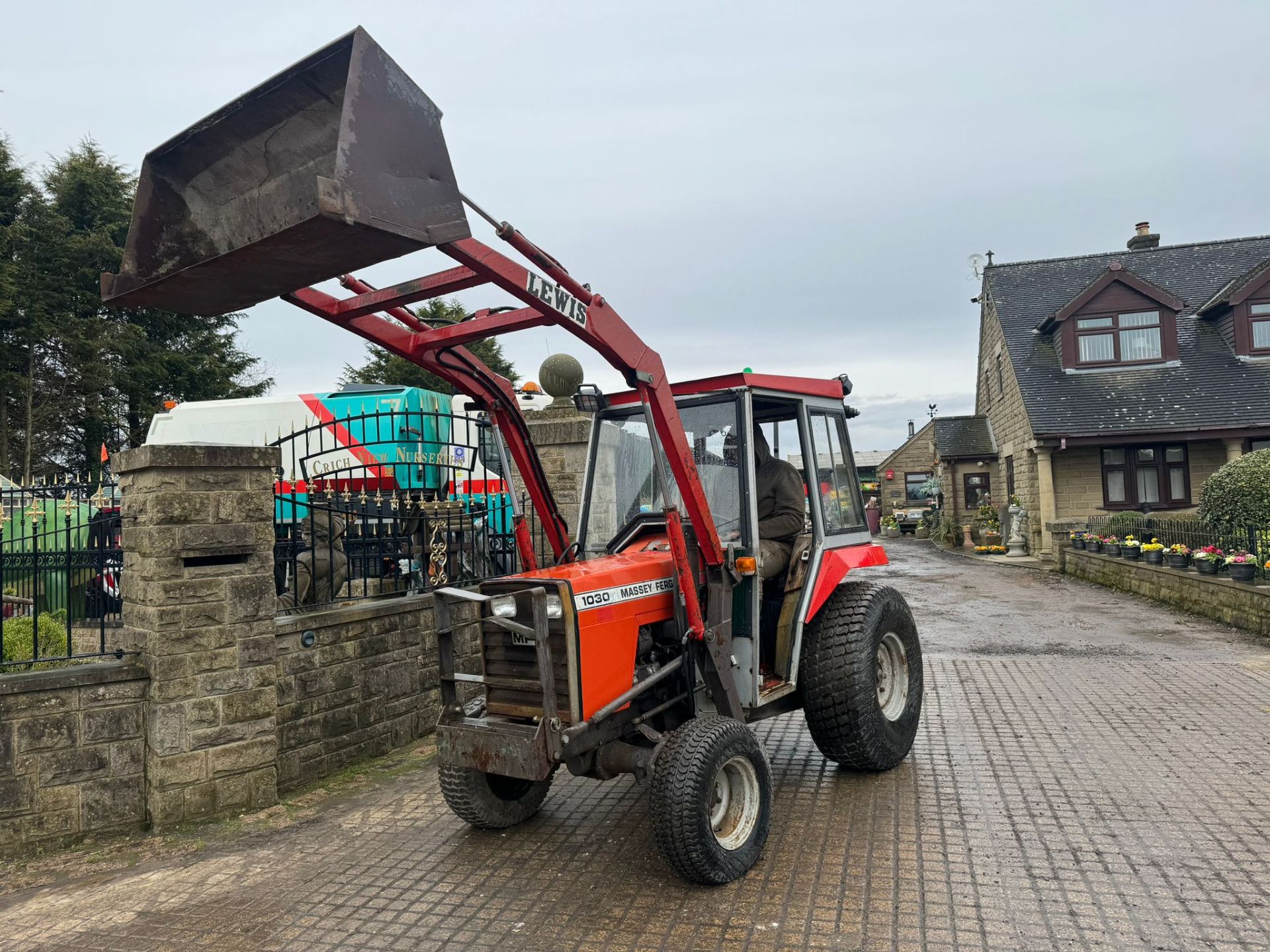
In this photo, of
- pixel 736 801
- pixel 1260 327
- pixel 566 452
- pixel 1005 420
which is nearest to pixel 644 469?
pixel 736 801

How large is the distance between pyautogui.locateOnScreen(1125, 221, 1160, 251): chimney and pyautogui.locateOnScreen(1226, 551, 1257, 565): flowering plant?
56.7 feet

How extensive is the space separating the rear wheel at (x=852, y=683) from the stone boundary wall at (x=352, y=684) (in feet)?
9.10

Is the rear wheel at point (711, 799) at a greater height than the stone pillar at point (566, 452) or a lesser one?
lesser

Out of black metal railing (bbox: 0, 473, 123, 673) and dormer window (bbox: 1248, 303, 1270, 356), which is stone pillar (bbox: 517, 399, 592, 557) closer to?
black metal railing (bbox: 0, 473, 123, 673)

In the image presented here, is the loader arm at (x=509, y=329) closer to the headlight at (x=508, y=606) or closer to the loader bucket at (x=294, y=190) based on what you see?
the loader bucket at (x=294, y=190)

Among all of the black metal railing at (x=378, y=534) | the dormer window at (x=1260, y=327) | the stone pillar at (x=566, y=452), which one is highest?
the dormer window at (x=1260, y=327)

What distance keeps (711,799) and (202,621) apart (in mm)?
2866

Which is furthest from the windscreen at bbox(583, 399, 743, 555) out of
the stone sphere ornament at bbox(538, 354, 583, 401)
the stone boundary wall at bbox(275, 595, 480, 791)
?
the stone sphere ornament at bbox(538, 354, 583, 401)

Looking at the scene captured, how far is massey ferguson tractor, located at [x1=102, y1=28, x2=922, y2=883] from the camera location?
118 inches

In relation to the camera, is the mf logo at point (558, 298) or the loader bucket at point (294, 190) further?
the mf logo at point (558, 298)

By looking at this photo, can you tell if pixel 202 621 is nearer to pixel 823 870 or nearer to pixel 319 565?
pixel 319 565

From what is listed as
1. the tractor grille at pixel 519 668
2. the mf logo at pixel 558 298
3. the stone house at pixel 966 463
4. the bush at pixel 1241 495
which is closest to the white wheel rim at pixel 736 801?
the tractor grille at pixel 519 668

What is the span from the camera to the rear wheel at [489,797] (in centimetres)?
421

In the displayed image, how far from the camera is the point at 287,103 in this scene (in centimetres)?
311
